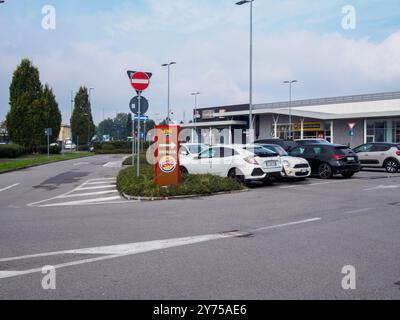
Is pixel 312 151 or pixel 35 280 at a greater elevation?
pixel 312 151

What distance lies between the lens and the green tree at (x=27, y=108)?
163 feet

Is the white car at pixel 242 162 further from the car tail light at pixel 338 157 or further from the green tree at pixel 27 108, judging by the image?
the green tree at pixel 27 108

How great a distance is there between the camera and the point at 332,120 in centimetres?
4953

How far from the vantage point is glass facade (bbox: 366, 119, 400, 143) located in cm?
4316

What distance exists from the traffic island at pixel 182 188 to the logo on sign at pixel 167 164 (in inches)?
22.0

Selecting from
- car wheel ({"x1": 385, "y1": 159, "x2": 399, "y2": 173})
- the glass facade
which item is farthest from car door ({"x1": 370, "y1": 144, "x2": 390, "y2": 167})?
the glass facade

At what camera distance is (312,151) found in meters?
18.9

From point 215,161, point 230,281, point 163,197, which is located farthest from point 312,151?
point 230,281

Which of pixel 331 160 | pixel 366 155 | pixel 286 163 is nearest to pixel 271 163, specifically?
pixel 286 163

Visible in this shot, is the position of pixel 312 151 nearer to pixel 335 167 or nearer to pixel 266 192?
pixel 335 167

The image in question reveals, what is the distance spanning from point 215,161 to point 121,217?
7180 mm

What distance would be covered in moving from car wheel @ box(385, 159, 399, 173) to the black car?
12.6 feet

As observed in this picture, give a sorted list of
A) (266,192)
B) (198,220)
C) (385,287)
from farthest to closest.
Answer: (266,192) → (198,220) → (385,287)

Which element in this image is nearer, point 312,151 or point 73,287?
point 73,287
